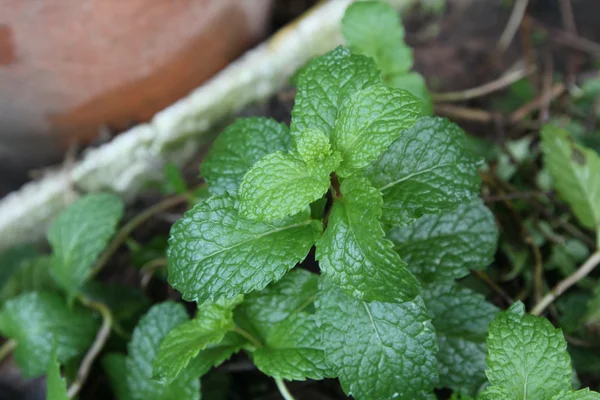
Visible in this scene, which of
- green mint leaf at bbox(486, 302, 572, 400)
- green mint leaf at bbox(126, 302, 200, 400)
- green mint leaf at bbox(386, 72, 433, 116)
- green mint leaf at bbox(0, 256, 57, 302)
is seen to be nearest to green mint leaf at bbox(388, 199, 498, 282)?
green mint leaf at bbox(486, 302, 572, 400)

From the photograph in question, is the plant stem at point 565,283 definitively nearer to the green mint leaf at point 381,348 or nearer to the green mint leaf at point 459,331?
the green mint leaf at point 459,331

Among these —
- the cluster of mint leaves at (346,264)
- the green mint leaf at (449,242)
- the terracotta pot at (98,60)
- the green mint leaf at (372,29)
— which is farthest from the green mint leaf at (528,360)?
the terracotta pot at (98,60)

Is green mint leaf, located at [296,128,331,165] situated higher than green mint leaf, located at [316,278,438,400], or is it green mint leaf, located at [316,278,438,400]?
green mint leaf, located at [296,128,331,165]

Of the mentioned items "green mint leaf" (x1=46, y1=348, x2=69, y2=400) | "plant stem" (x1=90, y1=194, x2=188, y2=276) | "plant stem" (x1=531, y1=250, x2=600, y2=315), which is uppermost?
"plant stem" (x1=90, y1=194, x2=188, y2=276)

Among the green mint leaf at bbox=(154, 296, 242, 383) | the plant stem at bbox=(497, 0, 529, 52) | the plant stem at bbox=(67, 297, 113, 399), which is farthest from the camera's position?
the plant stem at bbox=(497, 0, 529, 52)

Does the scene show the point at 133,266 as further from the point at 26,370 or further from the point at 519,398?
the point at 519,398

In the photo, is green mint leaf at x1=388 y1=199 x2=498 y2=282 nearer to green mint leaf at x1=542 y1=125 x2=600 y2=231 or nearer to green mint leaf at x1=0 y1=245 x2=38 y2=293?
green mint leaf at x1=542 y1=125 x2=600 y2=231
